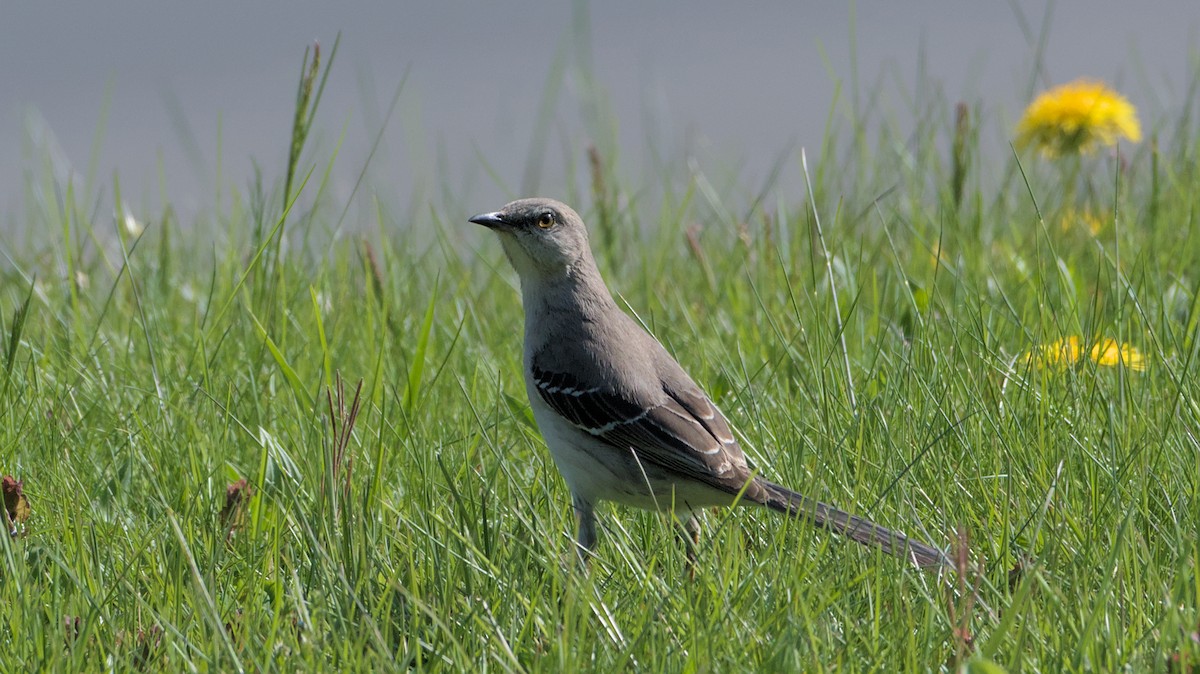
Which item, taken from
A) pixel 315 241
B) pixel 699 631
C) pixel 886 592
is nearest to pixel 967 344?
pixel 886 592

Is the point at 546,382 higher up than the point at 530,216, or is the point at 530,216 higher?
the point at 530,216

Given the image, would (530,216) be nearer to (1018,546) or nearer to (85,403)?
(85,403)

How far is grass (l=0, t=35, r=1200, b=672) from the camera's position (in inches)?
122

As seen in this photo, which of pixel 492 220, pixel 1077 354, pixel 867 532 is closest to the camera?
pixel 867 532

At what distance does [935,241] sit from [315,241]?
3.33 meters

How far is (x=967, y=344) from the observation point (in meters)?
5.20

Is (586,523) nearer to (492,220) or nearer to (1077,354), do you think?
(492,220)

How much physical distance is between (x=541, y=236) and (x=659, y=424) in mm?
1031

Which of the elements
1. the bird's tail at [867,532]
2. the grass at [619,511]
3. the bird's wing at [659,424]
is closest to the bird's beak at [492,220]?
the grass at [619,511]

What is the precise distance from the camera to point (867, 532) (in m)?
3.55

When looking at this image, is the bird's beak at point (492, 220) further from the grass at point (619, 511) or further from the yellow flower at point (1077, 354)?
the yellow flower at point (1077, 354)

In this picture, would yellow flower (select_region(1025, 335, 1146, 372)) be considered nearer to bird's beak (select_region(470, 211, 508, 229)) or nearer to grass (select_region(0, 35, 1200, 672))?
grass (select_region(0, 35, 1200, 672))

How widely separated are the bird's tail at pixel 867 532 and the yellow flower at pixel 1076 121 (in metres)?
3.99

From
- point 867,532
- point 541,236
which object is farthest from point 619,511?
point 867,532
